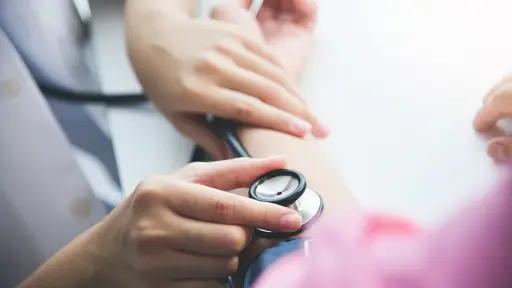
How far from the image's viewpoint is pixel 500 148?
42 centimetres

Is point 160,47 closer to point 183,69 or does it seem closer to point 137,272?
point 183,69

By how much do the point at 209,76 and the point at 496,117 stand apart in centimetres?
→ 23

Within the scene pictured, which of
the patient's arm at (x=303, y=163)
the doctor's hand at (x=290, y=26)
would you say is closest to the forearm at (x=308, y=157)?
the patient's arm at (x=303, y=163)

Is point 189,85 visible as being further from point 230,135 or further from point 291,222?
point 291,222

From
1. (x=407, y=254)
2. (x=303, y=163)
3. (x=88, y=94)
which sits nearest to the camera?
(x=407, y=254)

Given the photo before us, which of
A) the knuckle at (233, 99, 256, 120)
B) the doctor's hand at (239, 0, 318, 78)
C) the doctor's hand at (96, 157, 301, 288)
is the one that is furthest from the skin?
the doctor's hand at (239, 0, 318, 78)

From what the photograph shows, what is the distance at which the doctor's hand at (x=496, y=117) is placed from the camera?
1.37ft

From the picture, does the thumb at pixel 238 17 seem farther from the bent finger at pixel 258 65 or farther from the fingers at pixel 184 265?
the fingers at pixel 184 265

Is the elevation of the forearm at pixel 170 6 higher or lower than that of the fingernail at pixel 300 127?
higher

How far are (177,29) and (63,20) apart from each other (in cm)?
16

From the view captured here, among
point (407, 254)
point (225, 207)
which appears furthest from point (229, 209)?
point (407, 254)

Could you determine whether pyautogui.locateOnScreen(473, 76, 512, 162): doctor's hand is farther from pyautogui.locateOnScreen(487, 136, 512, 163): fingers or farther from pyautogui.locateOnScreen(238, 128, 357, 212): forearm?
pyautogui.locateOnScreen(238, 128, 357, 212): forearm

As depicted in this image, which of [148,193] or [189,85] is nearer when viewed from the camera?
[148,193]

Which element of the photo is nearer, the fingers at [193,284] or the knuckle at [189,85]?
the fingers at [193,284]
